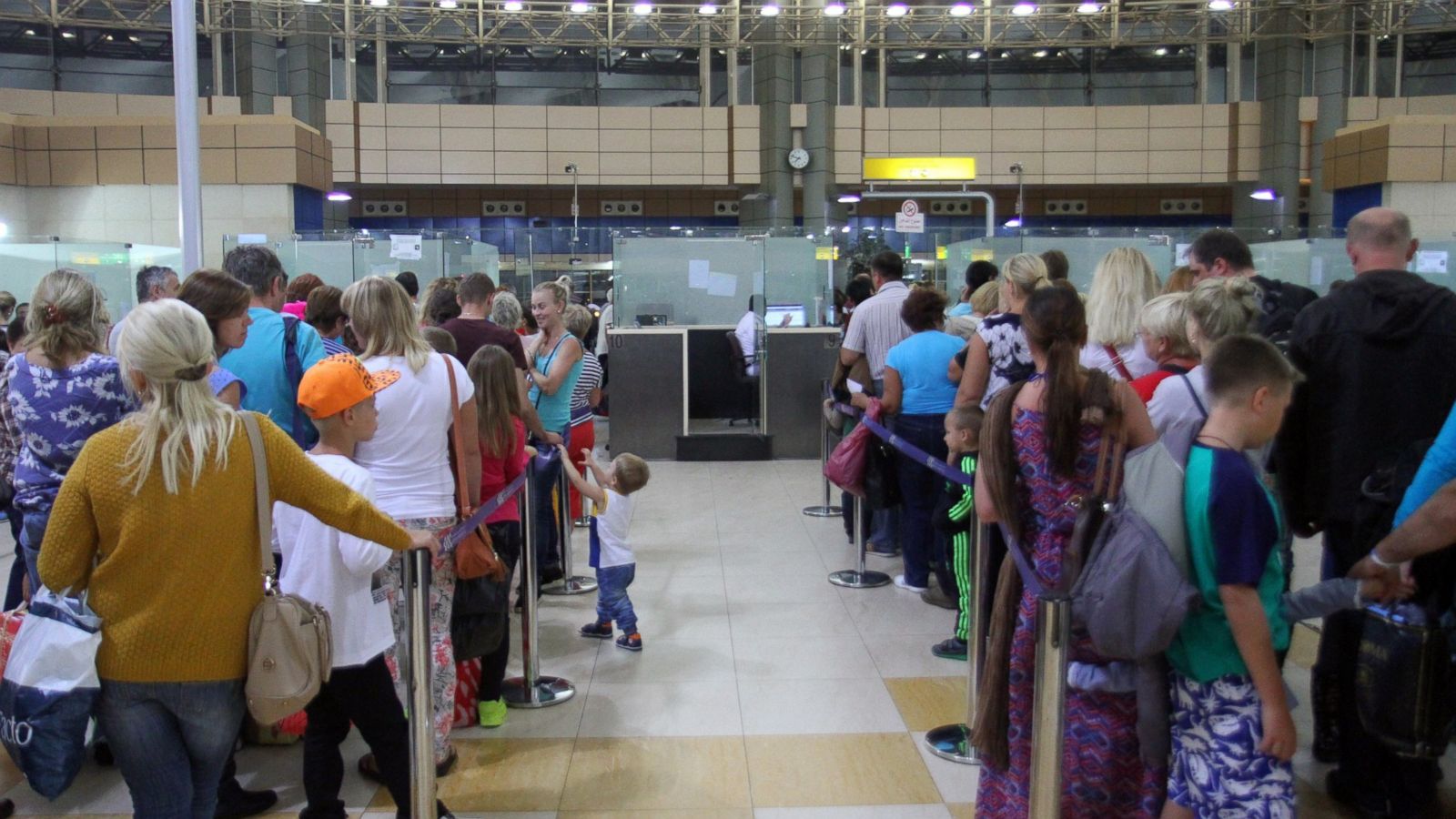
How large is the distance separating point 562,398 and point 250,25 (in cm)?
1701

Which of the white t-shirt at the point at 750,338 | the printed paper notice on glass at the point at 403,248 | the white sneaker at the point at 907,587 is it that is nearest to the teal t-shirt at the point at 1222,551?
the white sneaker at the point at 907,587

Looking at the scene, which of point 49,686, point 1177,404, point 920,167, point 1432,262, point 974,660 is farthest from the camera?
point 920,167

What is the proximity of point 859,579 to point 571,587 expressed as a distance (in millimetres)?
1535

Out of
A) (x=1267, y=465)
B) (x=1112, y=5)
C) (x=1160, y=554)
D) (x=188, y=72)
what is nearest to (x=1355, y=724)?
(x=1267, y=465)

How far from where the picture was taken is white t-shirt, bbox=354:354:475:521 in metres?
3.43

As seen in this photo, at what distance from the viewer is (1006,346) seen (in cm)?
473

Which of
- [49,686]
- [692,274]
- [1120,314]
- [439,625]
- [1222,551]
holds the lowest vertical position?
[439,625]

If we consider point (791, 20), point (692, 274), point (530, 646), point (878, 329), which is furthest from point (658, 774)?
point (791, 20)

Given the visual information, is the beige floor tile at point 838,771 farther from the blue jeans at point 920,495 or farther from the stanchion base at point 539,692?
the blue jeans at point 920,495

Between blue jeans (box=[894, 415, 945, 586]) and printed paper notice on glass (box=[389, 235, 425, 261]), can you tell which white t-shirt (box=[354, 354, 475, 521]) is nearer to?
blue jeans (box=[894, 415, 945, 586])

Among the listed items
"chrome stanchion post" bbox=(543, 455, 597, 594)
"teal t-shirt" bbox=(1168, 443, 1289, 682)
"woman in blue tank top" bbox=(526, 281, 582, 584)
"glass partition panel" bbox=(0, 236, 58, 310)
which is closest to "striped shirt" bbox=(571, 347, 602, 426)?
"woman in blue tank top" bbox=(526, 281, 582, 584)

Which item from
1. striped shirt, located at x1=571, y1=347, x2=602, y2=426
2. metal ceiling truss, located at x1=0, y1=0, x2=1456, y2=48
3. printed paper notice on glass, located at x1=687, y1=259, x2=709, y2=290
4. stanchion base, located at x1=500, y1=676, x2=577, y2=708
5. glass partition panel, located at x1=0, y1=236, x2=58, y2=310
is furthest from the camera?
metal ceiling truss, located at x1=0, y1=0, x2=1456, y2=48

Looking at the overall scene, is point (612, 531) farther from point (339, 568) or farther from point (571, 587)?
point (339, 568)

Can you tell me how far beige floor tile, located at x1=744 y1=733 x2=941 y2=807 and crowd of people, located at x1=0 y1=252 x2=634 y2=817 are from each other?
3.32 ft
